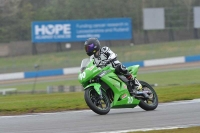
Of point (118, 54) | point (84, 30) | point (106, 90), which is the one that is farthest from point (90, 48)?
point (84, 30)

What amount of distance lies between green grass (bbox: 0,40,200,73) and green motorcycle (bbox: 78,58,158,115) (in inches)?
1347

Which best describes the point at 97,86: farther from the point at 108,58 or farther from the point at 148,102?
the point at 148,102

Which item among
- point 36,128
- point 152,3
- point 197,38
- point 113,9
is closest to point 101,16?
point 113,9

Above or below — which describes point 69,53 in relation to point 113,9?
below

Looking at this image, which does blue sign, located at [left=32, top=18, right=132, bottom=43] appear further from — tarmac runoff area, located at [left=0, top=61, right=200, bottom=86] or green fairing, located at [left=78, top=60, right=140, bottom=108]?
green fairing, located at [left=78, top=60, right=140, bottom=108]

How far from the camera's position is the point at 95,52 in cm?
1080

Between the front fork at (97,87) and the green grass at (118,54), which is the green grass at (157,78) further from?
the front fork at (97,87)

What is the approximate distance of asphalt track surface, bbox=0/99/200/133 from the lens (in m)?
8.78

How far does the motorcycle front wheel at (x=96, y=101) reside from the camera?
10312 mm

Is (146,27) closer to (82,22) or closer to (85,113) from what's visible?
(82,22)

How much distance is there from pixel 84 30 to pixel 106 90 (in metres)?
40.7

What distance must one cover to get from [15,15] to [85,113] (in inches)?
1658

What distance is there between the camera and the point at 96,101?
10.5m

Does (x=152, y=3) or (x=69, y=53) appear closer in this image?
(x=69, y=53)
